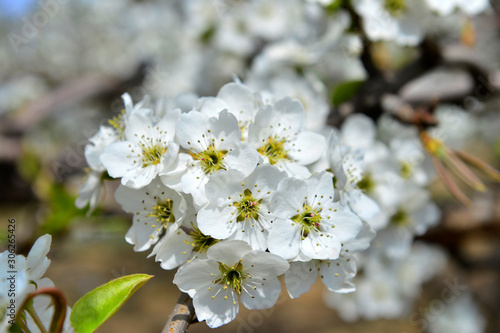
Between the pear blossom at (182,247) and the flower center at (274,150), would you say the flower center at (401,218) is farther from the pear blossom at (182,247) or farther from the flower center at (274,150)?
the pear blossom at (182,247)

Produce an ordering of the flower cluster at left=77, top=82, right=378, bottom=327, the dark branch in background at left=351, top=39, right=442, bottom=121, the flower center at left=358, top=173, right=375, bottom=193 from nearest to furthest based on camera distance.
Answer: the flower cluster at left=77, top=82, right=378, bottom=327 < the flower center at left=358, top=173, right=375, bottom=193 < the dark branch in background at left=351, top=39, right=442, bottom=121

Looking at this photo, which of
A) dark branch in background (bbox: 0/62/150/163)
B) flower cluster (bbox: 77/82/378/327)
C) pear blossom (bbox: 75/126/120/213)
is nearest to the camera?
flower cluster (bbox: 77/82/378/327)

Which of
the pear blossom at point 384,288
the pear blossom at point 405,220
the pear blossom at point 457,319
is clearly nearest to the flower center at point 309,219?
the pear blossom at point 405,220

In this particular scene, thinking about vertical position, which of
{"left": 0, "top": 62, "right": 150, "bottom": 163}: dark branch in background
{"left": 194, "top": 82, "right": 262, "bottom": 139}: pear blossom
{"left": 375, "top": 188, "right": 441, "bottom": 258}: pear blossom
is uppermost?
{"left": 194, "top": 82, "right": 262, "bottom": 139}: pear blossom

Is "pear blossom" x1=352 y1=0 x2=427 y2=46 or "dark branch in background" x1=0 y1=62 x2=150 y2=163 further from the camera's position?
"dark branch in background" x1=0 y1=62 x2=150 y2=163

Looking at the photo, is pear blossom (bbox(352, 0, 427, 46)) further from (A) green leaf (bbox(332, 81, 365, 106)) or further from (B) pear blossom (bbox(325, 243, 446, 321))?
(B) pear blossom (bbox(325, 243, 446, 321))

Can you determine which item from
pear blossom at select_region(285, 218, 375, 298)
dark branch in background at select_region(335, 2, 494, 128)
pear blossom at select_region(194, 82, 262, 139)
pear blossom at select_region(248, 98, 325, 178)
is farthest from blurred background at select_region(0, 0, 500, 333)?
pear blossom at select_region(285, 218, 375, 298)

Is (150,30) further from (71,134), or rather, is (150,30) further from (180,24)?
(71,134)

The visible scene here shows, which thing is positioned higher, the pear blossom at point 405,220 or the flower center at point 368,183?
the flower center at point 368,183

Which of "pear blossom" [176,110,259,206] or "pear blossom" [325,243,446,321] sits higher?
"pear blossom" [176,110,259,206]
